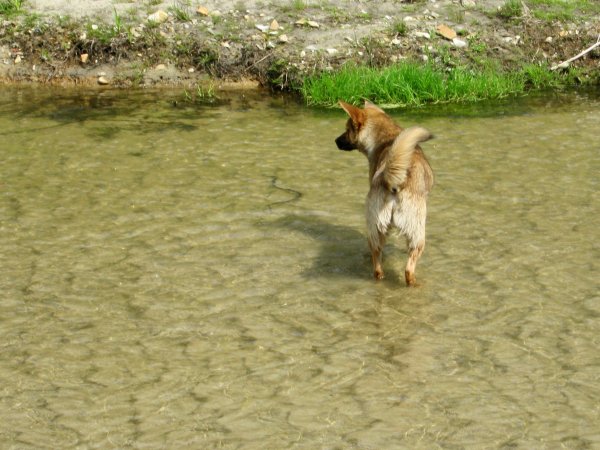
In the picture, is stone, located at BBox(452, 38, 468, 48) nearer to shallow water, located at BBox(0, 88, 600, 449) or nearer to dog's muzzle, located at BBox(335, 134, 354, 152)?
shallow water, located at BBox(0, 88, 600, 449)

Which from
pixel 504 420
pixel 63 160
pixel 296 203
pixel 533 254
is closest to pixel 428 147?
pixel 296 203

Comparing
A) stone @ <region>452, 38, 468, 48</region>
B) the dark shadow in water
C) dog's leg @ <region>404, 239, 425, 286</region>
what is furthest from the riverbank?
dog's leg @ <region>404, 239, 425, 286</region>

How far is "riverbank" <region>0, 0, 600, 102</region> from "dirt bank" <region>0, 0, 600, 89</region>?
1 cm

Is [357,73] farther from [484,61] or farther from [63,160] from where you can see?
[63,160]

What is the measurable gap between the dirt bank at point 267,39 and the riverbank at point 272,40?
0.01 m

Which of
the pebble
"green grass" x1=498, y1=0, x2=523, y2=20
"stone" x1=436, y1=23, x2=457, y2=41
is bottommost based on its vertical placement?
the pebble

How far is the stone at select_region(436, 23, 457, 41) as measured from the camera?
12.6 metres

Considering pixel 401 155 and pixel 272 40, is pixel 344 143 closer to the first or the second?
pixel 401 155

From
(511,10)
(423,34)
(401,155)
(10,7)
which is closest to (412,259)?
(401,155)

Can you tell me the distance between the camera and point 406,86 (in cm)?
1142

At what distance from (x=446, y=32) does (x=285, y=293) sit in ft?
23.4

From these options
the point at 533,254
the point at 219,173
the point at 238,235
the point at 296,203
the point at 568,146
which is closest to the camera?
the point at 533,254

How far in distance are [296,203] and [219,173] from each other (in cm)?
105

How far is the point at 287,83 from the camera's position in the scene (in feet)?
39.9
